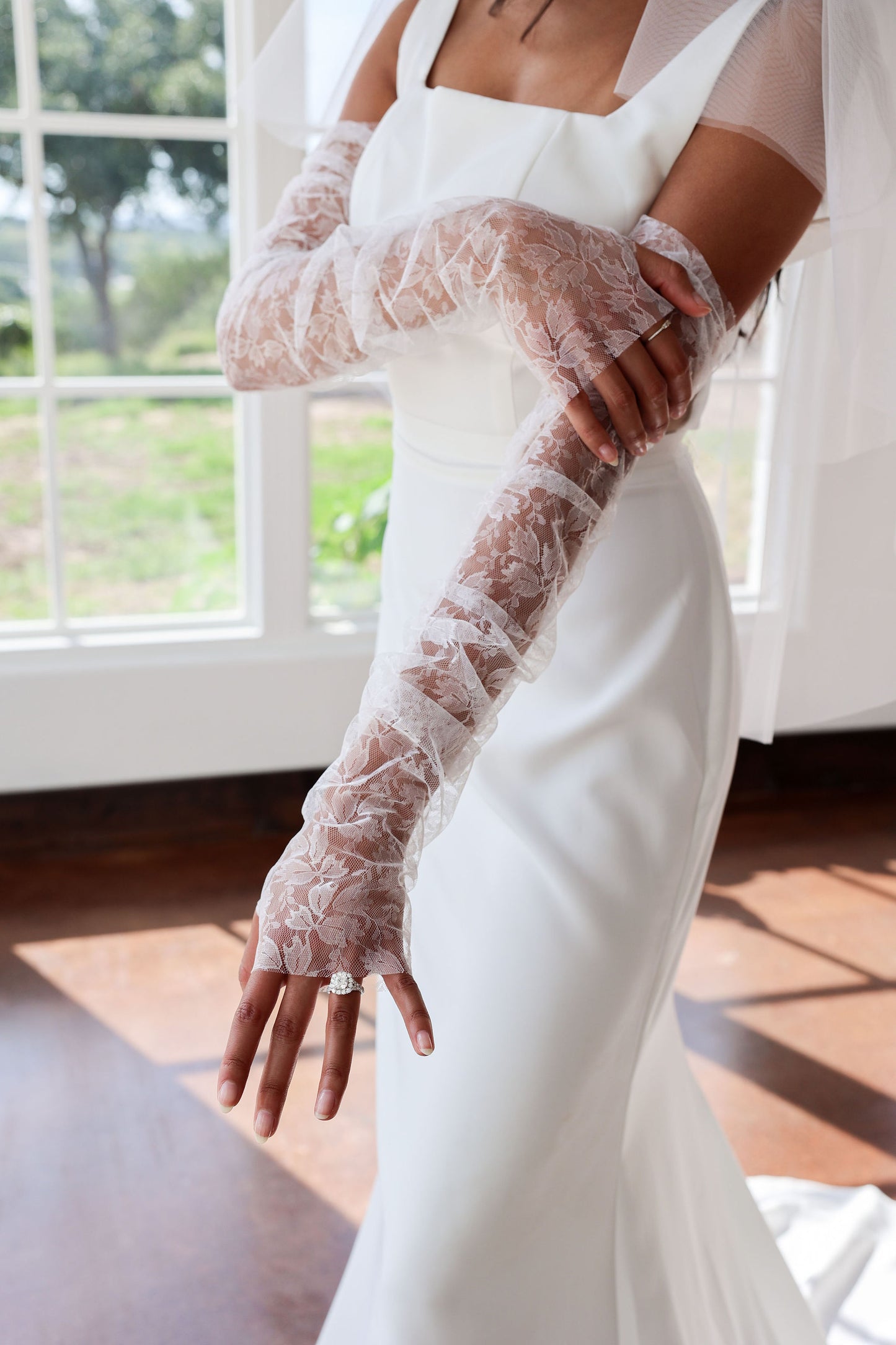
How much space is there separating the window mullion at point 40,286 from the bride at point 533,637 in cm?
188

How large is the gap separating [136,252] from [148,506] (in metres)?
0.68

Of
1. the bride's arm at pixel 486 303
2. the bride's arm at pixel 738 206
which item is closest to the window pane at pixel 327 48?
the bride's arm at pixel 486 303

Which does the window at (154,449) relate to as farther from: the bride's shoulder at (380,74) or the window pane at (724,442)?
the bride's shoulder at (380,74)

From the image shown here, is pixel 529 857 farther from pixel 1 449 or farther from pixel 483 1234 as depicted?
pixel 1 449

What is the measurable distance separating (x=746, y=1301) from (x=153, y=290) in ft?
9.09

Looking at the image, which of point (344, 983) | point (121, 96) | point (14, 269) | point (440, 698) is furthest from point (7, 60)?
→ point (344, 983)

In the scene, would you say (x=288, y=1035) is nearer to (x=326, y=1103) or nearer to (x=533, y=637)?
(x=326, y=1103)

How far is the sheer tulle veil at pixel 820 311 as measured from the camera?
104cm

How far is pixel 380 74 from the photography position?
1446 mm

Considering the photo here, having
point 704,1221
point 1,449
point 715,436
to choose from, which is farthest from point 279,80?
point 1,449

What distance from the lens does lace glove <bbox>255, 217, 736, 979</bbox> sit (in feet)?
2.79

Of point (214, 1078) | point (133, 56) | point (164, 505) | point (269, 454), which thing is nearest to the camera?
point (214, 1078)

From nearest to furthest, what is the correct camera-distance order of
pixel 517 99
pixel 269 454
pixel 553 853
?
pixel 553 853 → pixel 517 99 → pixel 269 454

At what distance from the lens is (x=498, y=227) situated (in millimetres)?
1015
